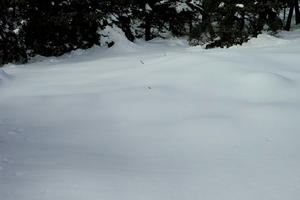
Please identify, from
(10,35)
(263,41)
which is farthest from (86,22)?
(263,41)

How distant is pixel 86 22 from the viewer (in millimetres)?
19719

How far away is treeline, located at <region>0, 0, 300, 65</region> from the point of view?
59.0ft

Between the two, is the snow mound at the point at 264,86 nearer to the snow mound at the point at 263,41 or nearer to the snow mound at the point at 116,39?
the snow mound at the point at 263,41

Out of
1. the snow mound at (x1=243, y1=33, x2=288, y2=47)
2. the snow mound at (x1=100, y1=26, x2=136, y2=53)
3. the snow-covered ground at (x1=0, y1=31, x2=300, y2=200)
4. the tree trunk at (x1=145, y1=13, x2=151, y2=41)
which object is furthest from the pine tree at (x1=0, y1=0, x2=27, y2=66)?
the snow mound at (x1=243, y1=33, x2=288, y2=47)

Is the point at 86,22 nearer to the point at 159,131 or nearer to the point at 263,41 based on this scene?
the point at 263,41

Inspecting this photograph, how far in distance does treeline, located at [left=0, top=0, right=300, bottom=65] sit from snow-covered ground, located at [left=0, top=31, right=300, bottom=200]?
606cm

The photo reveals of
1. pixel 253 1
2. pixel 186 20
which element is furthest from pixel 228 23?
pixel 186 20

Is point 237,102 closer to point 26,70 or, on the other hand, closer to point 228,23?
point 26,70

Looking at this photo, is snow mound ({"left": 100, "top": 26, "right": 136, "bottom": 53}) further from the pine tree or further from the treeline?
the pine tree

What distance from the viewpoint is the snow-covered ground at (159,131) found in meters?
Result: 5.21

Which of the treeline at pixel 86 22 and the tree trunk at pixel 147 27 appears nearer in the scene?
the treeline at pixel 86 22

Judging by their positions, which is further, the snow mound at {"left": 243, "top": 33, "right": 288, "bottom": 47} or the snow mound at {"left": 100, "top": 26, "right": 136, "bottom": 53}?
the snow mound at {"left": 100, "top": 26, "right": 136, "bottom": 53}

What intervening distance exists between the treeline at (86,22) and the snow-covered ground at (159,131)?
606cm

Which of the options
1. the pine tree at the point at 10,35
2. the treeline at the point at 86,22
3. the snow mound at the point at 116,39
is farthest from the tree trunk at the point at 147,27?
the pine tree at the point at 10,35
